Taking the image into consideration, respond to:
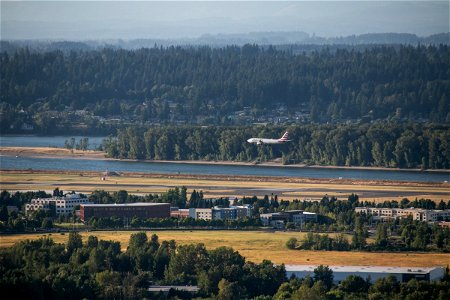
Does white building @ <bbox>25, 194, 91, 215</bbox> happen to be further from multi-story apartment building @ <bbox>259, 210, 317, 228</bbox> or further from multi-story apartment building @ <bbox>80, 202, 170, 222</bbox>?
multi-story apartment building @ <bbox>259, 210, 317, 228</bbox>

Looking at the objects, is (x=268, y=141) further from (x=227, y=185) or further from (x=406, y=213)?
(x=406, y=213)

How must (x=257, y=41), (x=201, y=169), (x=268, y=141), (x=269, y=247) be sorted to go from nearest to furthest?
(x=269, y=247) < (x=201, y=169) < (x=268, y=141) < (x=257, y=41)

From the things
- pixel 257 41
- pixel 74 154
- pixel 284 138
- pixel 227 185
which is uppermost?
pixel 257 41

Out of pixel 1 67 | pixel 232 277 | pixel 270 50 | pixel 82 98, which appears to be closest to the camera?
pixel 232 277

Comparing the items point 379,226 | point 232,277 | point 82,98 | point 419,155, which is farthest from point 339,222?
point 82,98

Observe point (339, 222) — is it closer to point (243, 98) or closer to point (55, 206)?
point (55, 206)

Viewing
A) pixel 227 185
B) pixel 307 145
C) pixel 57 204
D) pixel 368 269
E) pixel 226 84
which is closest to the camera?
pixel 368 269

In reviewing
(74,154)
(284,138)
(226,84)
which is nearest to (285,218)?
(284,138)

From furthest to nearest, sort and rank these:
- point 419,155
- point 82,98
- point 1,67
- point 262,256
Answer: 1. point 1,67
2. point 82,98
3. point 419,155
4. point 262,256
